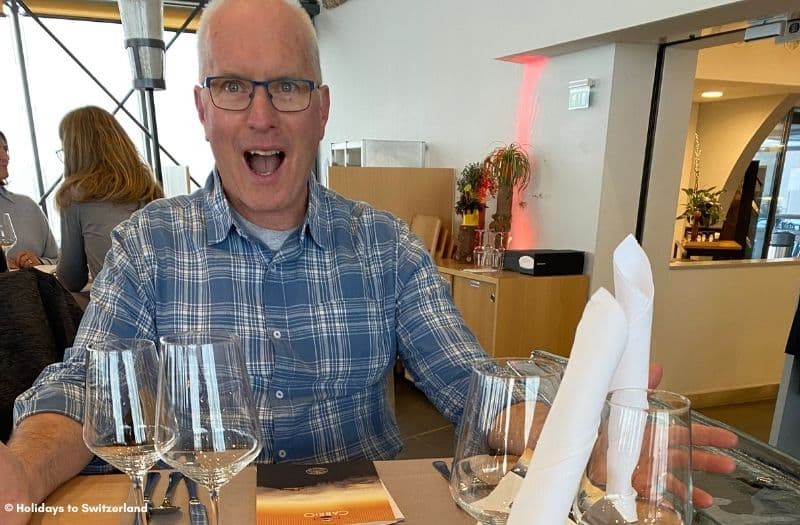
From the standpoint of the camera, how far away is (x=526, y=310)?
2.92 metres

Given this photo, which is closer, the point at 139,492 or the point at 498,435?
the point at 498,435

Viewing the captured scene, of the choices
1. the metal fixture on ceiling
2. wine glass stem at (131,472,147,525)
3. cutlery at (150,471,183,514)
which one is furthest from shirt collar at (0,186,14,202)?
the metal fixture on ceiling

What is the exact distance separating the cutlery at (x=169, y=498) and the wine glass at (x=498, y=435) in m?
0.40

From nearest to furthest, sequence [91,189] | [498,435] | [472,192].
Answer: [498,435] < [91,189] < [472,192]

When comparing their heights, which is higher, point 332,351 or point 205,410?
point 205,410

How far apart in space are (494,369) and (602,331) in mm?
219

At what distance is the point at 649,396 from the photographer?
47 cm

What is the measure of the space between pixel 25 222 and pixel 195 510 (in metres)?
3.10

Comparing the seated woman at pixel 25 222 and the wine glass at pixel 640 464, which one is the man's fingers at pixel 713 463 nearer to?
the wine glass at pixel 640 464

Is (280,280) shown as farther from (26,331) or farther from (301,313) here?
(26,331)

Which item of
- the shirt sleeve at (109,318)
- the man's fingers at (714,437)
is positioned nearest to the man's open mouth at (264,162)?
the shirt sleeve at (109,318)

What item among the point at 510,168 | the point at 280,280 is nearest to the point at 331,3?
the point at 510,168

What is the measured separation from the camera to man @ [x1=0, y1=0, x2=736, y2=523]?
1152 mm

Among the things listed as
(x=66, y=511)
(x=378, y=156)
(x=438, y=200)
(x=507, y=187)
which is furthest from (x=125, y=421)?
(x=378, y=156)
